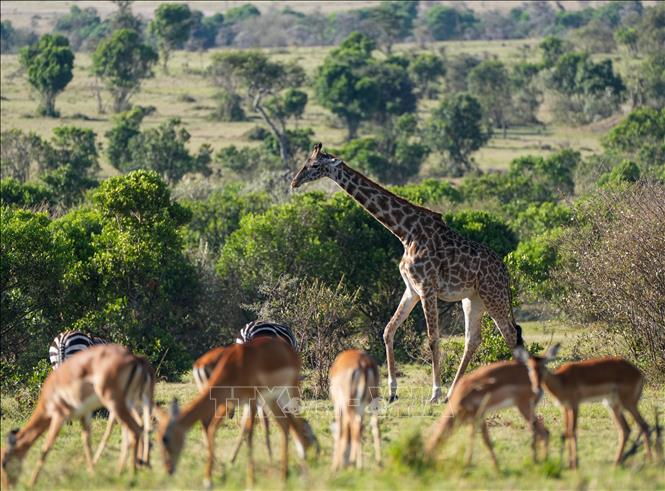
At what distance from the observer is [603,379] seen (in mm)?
12148

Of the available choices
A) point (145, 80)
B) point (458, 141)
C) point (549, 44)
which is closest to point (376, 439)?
point (458, 141)

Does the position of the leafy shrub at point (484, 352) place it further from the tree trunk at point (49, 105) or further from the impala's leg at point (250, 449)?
the tree trunk at point (49, 105)

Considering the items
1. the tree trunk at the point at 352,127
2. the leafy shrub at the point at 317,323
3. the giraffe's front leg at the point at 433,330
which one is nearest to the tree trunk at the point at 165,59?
the tree trunk at the point at 352,127

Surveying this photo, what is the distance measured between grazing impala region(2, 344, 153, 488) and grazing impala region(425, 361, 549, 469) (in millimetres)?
3012

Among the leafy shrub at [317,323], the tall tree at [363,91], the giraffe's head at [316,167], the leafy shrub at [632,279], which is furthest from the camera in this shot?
the tall tree at [363,91]

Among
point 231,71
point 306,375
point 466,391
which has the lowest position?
point 306,375

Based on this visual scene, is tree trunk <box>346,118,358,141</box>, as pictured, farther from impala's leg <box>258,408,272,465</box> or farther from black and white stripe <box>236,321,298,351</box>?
impala's leg <box>258,408,272,465</box>

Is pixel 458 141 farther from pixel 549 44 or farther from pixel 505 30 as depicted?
pixel 505 30

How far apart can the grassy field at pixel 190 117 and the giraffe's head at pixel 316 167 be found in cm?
4257

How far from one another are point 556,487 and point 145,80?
8142 cm

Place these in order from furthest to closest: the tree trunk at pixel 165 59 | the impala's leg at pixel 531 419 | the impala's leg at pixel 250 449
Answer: the tree trunk at pixel 165 59
the impala's leg at pixel 531 419
the impala's leg at pixel 250 449

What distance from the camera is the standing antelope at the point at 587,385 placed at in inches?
469

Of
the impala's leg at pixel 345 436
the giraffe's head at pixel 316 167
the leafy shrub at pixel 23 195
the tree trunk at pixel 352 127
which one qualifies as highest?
the tree trunk at pixel 352 127

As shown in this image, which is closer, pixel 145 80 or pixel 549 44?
pixel 145 80
